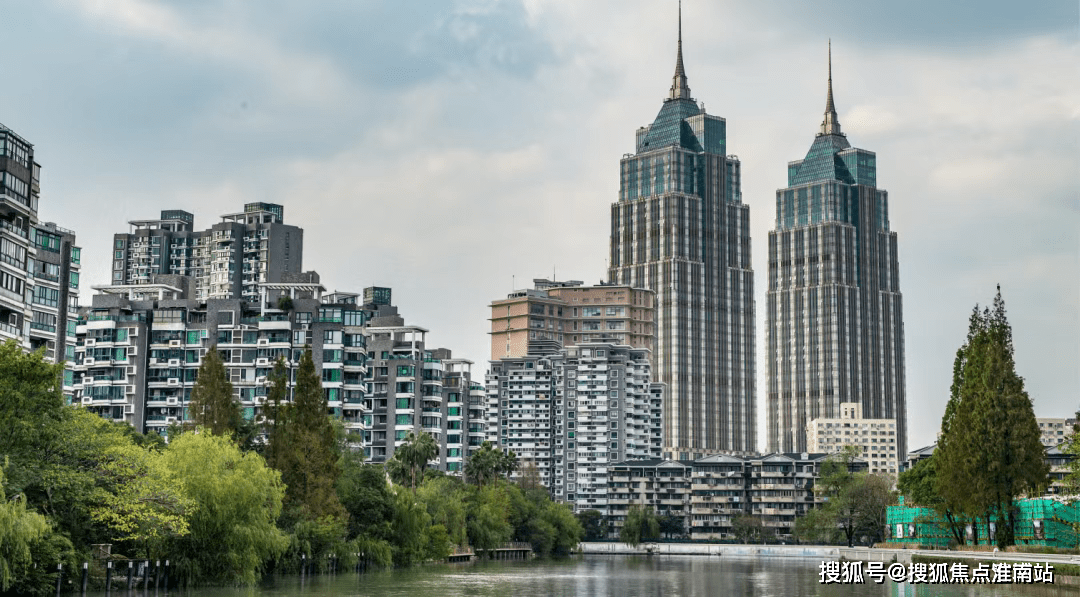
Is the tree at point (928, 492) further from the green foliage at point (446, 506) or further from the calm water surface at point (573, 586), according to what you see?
the green foliage at point (446, 506)

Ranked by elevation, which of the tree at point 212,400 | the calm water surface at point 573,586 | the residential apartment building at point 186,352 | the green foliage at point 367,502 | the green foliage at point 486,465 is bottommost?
the calm water surface at point 573,586

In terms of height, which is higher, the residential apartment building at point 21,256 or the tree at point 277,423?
the residential apartment building at point 21,256

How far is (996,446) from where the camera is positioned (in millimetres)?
97125

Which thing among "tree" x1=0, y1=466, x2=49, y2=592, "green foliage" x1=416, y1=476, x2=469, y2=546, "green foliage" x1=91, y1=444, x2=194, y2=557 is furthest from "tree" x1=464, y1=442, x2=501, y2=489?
"tree" x1=0, y1=466, x2=49, y2=592

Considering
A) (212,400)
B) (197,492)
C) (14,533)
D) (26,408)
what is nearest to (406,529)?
(212,400)

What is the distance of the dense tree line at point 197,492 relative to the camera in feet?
214

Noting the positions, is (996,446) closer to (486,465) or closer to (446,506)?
(446,506)

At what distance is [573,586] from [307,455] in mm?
23270

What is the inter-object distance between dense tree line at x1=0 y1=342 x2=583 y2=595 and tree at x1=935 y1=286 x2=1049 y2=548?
46951 mm

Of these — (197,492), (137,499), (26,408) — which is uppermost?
(26,408)

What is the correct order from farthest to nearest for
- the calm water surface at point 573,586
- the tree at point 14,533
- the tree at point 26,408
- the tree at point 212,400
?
the tree at point 212,400 < the calm water surface at point 573,586 < the tree at point 26,408 < the tree at point 14,533

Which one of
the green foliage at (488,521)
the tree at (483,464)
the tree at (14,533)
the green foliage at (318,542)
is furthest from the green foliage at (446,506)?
the tree at (14,533)

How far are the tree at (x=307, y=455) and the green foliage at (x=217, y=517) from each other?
818 inches

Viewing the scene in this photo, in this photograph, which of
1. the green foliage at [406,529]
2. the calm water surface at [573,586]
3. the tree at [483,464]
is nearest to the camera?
the calm water surface at [573,586]
